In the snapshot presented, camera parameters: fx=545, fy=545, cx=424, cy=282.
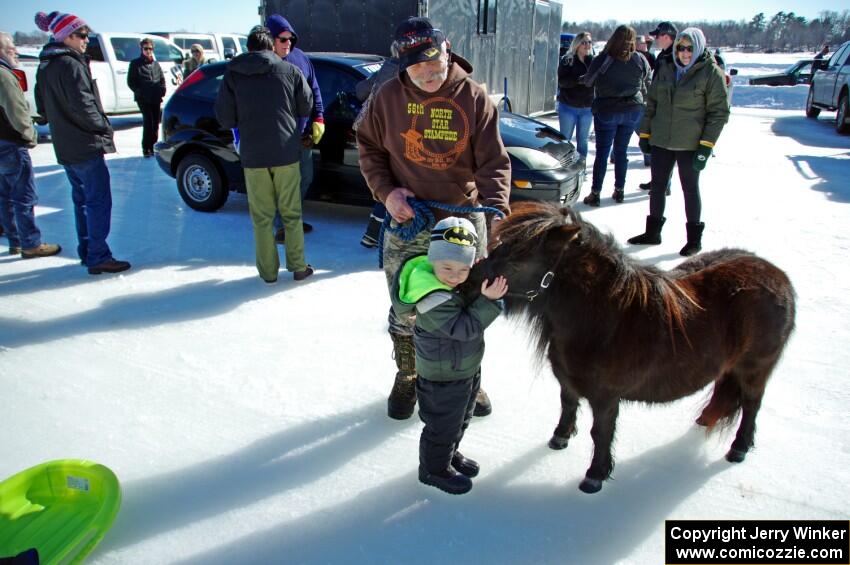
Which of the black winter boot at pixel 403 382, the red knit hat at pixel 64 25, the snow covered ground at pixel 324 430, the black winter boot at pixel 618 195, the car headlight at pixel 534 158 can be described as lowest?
the snow covered ground at pixel 324 430

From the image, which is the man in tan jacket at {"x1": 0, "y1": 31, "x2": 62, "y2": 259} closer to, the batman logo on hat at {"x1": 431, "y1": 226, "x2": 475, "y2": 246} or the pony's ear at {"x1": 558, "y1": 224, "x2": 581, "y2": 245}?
the batman logo on hat at {"x1": 431, "y1": 226, "x2": 475, "y2": 246}

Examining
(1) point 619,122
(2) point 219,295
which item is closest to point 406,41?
(2) point 219,295

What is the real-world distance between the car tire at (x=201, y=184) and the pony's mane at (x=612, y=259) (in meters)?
5.13

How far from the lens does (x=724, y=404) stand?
2787mm

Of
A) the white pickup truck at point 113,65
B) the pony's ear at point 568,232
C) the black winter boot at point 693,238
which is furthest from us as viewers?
the white pickup truck at point 113,65

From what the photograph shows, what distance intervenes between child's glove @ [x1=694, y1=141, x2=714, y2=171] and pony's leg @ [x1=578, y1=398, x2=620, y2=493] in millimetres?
3582

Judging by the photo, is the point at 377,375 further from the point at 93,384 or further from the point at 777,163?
the point at 777,163

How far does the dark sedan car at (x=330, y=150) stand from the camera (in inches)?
224

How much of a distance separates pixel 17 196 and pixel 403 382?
4.47 meters

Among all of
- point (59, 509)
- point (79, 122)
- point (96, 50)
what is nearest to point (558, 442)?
point (59, 509)

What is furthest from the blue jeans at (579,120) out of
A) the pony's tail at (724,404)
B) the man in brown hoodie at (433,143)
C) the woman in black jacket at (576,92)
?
the pony's tail at (724,404)

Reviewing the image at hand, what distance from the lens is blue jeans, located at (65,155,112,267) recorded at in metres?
4.71

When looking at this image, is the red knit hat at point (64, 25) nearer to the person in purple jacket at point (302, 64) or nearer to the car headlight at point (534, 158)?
the person in purple jacket at point (302, 64)

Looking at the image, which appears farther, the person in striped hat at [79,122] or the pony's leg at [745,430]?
the person in striped hat at [79,122]
